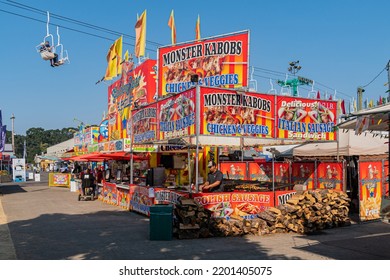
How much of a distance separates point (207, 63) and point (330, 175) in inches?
238

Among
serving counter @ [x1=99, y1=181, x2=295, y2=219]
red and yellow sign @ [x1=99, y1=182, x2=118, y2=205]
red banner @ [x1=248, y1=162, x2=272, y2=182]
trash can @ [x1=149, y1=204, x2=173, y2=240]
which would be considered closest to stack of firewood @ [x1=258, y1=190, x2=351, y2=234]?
serving counter @ [x1=99, y1=181, x2=295, y2=219]

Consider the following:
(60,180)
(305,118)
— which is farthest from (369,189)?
→ (60,180)

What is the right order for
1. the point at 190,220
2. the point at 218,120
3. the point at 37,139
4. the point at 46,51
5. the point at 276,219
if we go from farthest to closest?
the point at 37,139, the point at 46,51, the point at 218,120, the point at 276,219, the point at 190,220

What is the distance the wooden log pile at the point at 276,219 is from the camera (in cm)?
1104

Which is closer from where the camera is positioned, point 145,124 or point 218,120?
point 218,120

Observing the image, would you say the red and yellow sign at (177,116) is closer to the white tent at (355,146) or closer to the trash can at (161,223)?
the trash can at (161,223)

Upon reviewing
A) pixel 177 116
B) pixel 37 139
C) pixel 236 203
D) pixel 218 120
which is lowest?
pixel 236 203

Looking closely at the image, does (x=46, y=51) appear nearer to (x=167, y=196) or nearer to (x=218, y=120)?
(x=167, y=196)

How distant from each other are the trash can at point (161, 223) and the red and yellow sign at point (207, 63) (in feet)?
16.9

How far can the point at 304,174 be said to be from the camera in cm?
1591

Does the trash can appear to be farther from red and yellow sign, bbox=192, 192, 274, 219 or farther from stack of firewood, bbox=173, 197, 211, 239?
red and yellow sign, bbox=192, 192, 274, 219

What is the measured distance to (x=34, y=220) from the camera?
14750mm

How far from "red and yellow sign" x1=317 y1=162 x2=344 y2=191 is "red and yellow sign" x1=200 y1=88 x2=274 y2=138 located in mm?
2434
